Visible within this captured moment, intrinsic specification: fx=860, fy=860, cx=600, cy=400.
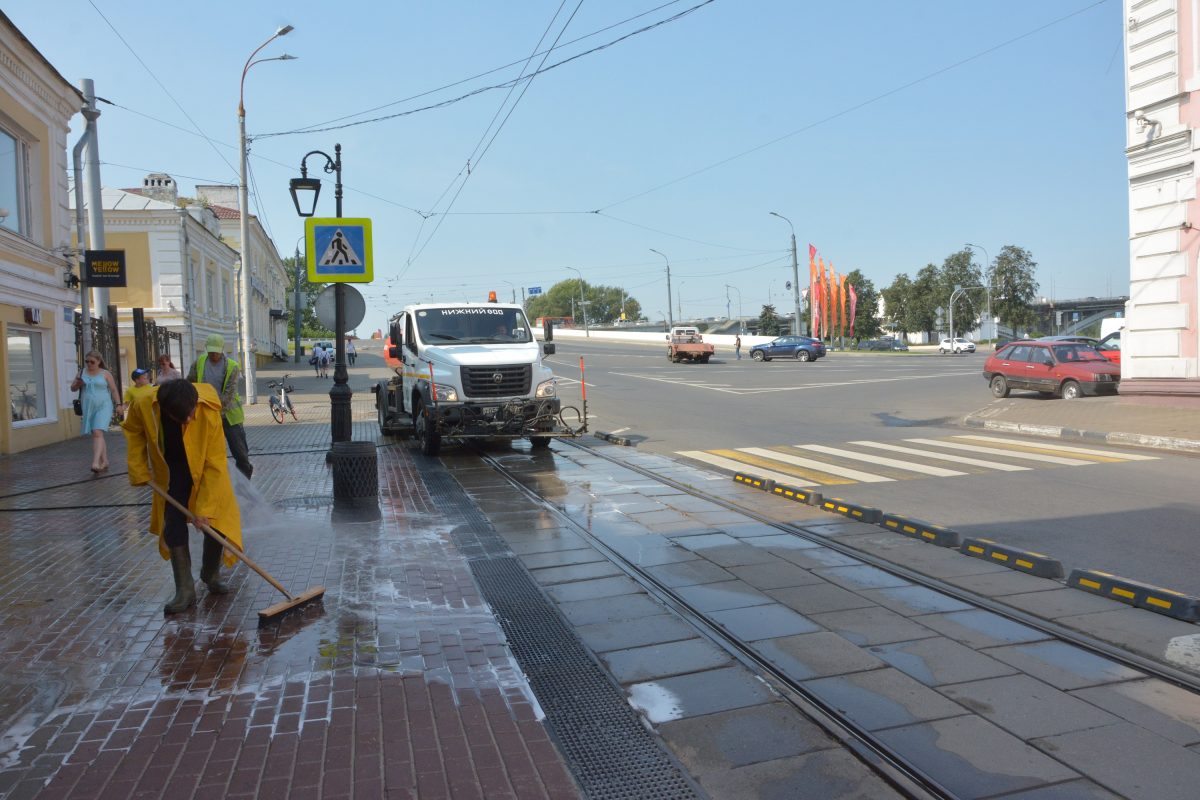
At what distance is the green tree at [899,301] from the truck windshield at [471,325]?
93910 millimetres

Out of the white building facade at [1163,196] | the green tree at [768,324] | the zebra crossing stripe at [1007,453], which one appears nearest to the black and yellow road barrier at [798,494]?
the zebra crossing stripe at [1007,453]

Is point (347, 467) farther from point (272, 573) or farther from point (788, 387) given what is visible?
point (788, 387)

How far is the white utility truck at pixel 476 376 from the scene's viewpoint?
42.2ft

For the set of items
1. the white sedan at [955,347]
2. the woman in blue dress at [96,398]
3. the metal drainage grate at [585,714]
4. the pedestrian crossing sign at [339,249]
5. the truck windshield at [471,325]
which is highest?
the pedestrian crossing sign at [339,249]

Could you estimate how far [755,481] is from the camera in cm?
1041

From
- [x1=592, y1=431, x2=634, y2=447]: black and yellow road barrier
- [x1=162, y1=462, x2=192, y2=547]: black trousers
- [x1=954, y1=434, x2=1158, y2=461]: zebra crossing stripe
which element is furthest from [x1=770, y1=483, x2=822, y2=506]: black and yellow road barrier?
[x1=162, y1=462, x2=192, y2=547]: black trousers

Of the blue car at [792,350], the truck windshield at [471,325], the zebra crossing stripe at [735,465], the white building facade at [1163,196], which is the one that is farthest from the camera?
the blue car at [792,350]

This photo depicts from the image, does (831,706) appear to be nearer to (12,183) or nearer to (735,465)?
(735,465)

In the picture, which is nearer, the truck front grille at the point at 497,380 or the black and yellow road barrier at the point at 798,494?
the black and yellow road barrier at the point at 798,494

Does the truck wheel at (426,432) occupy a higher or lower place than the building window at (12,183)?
lower

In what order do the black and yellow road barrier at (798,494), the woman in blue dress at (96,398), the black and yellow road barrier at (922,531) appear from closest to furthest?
1. the black and yellow road barrier at (922,531)
2. the black and yellow road barrier at (798,494)
3. the woman in blue dress at (96,398)

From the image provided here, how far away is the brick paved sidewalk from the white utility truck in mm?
4863

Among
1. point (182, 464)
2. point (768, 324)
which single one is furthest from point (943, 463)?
point (768, 324)

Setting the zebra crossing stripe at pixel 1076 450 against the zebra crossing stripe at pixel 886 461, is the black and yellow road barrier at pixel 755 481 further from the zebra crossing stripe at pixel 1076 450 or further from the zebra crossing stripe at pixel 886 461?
the zebra crossing stripe at pixel 1076 450
